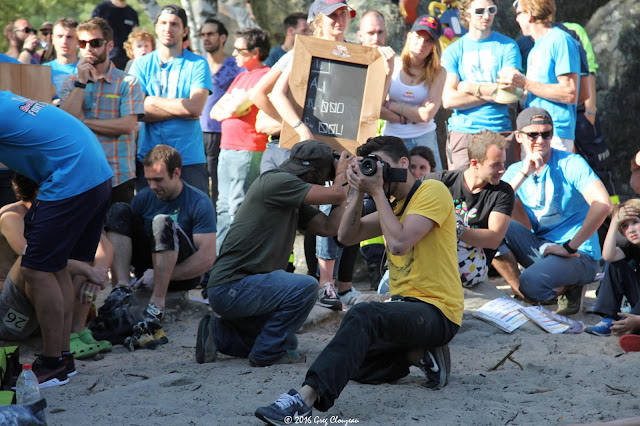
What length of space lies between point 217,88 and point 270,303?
138 inches

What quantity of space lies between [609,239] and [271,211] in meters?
2.39

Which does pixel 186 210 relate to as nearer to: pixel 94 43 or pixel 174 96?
pixel 174 96

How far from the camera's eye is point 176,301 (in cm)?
609

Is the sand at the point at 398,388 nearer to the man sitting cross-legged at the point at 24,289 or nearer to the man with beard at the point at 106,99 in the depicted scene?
the man sitting cross-legged at the point at 24,289

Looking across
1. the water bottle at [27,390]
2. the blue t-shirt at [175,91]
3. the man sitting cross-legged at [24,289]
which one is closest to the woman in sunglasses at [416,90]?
the blue t-shirt at [175,91]

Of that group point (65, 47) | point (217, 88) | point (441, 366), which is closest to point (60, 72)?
point (65, 47)

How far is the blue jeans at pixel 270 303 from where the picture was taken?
4.67 m

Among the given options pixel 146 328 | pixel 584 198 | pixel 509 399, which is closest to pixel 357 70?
pixel 584 198

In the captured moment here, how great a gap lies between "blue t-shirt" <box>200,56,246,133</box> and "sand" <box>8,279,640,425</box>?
8.91 feet

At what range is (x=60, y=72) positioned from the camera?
659 centimetres

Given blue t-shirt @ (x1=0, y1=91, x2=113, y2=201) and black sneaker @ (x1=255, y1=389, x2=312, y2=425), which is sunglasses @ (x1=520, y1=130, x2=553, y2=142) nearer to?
blue t-shirt @ (x1=0, y1=91, x2=113, y2=201)

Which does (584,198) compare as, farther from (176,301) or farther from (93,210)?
(93,210)

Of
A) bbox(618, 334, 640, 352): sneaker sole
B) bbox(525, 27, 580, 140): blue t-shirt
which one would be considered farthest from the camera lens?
bbox(525, 27, 580, 140): blue t-shirt

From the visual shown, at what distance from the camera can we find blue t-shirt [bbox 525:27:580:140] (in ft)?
22.1
